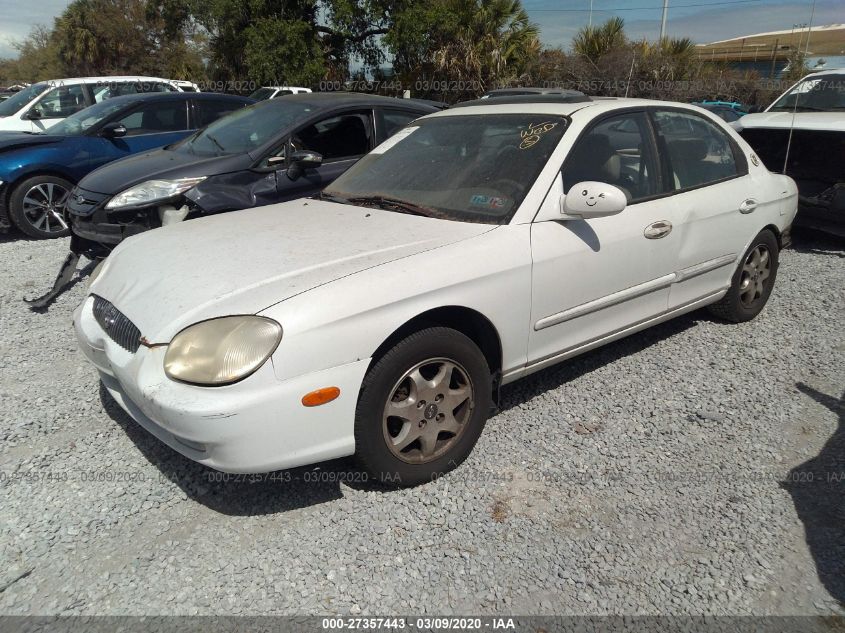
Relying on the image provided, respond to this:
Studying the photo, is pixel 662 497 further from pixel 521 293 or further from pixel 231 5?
pixel 231 5

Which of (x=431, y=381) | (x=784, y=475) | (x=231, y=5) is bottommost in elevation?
(x=784, y=475)

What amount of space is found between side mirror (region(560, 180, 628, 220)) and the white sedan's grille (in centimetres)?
203

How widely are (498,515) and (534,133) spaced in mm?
1948

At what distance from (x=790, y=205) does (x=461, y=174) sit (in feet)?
9.34

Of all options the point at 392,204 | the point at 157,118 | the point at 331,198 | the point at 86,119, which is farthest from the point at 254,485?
the point at 86,119

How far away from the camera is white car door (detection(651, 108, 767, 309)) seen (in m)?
3.87

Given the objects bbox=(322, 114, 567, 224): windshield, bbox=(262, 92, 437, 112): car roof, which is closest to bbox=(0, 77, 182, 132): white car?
bbox=(262, 92, 437, 112): car roof

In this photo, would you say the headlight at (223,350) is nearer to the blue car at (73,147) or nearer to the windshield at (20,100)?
the blue car at (73,147)

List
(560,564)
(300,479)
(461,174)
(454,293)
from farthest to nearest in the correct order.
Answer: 1. (461,174)
2. (300,479)
3. (454,293)
4. (560,564)

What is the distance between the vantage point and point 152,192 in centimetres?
526

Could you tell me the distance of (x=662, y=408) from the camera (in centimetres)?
358

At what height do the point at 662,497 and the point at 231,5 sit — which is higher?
the point at 231,5

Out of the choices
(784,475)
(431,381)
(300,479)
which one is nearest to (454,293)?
(431,381)

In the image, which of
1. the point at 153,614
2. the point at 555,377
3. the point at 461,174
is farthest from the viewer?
the point at 555,377
